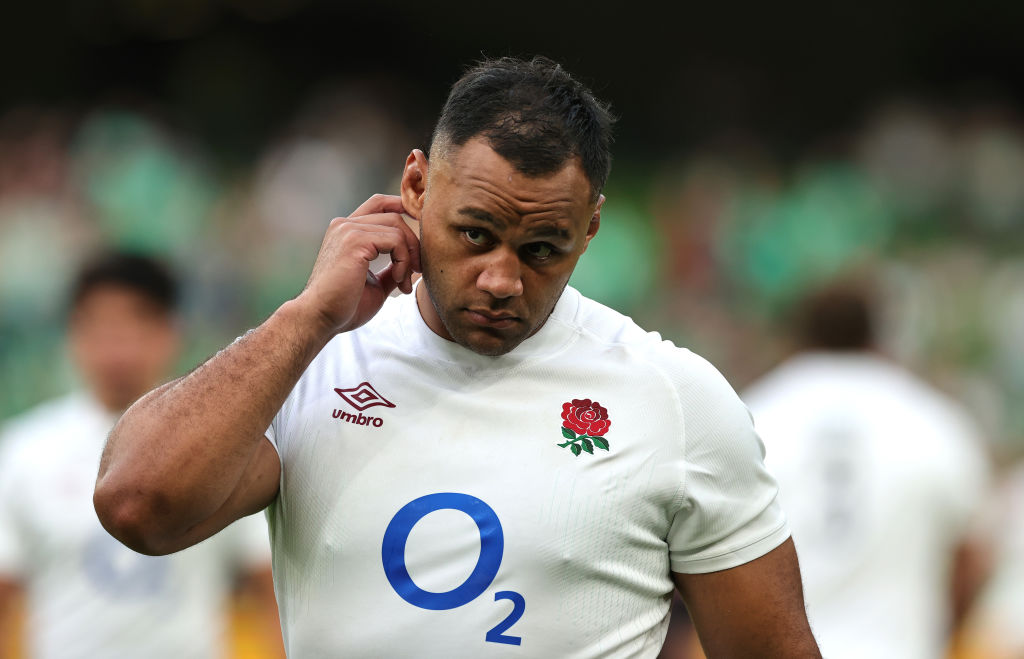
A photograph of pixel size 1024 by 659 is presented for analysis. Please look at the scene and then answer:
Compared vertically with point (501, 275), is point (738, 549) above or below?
below

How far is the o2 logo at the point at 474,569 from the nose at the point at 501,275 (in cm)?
41

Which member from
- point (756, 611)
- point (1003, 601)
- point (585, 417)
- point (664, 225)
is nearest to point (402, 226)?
point (585, 417)

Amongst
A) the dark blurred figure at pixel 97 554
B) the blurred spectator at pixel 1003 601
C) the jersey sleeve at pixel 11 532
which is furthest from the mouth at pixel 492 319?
the blurred spectator at pixel 1003 601

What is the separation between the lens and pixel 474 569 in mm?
2613

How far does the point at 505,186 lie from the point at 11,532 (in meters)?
3.72

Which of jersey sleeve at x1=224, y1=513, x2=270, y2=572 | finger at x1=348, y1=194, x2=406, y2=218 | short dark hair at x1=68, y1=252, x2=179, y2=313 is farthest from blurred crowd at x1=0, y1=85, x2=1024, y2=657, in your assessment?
finger at x1=348, y1=194, x2=406, y2=218

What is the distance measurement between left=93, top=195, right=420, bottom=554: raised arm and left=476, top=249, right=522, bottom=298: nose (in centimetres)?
27

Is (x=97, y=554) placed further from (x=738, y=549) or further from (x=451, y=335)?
(x=738, y=549)

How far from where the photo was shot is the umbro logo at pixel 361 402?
2.76m

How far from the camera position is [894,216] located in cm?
1473

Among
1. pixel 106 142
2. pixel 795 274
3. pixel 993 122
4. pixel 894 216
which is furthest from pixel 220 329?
pixel 993 122

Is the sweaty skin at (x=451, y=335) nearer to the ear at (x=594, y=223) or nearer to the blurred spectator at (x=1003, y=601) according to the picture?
the ear at (x=594, y=223)

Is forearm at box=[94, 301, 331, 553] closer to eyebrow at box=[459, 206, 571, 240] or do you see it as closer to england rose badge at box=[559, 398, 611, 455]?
eyebrow at box=[459, 206, 571, 240]

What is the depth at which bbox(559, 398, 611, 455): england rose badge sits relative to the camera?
8.93 feet
